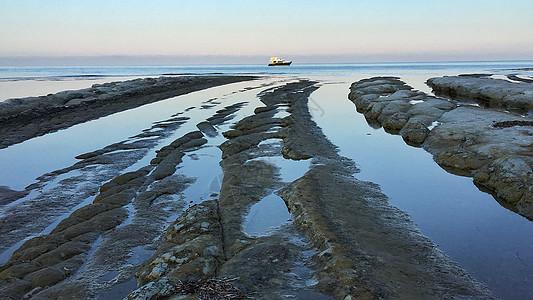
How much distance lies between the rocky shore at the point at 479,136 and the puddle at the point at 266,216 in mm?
5999

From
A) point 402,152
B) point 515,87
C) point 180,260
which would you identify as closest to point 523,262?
point 180,260

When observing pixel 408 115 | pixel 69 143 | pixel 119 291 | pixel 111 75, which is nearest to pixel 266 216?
pixel 119 291

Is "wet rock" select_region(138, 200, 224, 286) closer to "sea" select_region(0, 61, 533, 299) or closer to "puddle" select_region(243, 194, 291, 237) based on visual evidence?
"puddle" select_region(243, 194, 291, 237)

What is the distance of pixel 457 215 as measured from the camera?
9195mm

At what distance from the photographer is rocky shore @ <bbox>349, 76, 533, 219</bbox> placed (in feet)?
33.8

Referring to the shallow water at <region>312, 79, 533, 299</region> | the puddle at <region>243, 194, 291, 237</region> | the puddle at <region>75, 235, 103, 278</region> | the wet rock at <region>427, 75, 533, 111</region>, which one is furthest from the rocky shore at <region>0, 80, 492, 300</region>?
the wet rock at <region>427, 75, 533, 111</region>

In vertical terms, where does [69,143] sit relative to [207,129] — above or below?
below

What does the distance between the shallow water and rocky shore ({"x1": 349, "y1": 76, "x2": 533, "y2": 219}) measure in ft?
1.61

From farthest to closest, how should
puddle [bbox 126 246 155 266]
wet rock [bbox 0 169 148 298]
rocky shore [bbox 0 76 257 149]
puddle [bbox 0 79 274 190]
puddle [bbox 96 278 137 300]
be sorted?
rocky shore [bbox 0 76 257 149]
puddle [bbox 0 79 274 190]
puddle [bbox 126 246 155 266]
wet rock [bbox 0 169 148 298]
puddle [bbox 96 278 137 300]

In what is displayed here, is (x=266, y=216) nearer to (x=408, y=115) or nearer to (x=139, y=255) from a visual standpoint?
(x=139, y=255)

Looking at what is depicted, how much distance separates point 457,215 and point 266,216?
476cm

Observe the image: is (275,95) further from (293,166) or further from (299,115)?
(293,166)

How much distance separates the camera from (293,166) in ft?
43.1

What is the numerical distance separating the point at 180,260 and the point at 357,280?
3.04 meters
